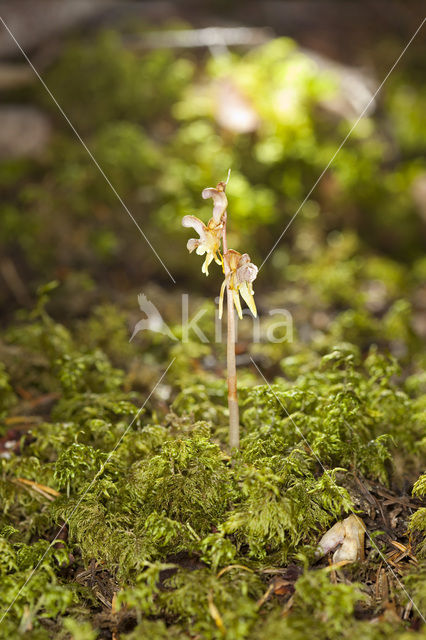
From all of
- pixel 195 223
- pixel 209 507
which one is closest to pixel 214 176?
pixel 195 223

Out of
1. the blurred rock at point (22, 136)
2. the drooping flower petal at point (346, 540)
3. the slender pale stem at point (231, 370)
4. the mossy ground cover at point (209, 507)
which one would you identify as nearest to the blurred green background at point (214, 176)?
the blurred rock at point (22, 136)

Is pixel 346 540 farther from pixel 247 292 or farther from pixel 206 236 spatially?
pixel 206 236

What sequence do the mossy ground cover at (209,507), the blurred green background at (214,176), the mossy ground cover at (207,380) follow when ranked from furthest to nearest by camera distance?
the blurred green background at (214,176) < the mossy ground cover at (207,380) < the mossy ground cover at (209,507)

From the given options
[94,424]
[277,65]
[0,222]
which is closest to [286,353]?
[94,424]

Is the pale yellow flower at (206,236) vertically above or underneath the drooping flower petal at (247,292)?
above

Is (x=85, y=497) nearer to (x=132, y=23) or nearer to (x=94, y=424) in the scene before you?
(x=94, y=424)

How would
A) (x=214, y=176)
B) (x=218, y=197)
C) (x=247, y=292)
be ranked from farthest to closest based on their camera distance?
(x=214, y=176)
(x=247, y=292)
(x=218, y=197)

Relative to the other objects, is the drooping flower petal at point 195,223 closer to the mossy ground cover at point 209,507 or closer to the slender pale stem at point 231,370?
the slender pale stem at point 231,370

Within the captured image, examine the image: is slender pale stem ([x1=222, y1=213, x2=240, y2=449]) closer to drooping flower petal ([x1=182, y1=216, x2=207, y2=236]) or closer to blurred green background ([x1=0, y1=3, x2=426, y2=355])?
drooping flower petal ([x1=182, y1=216, x2=207, y2=236])
